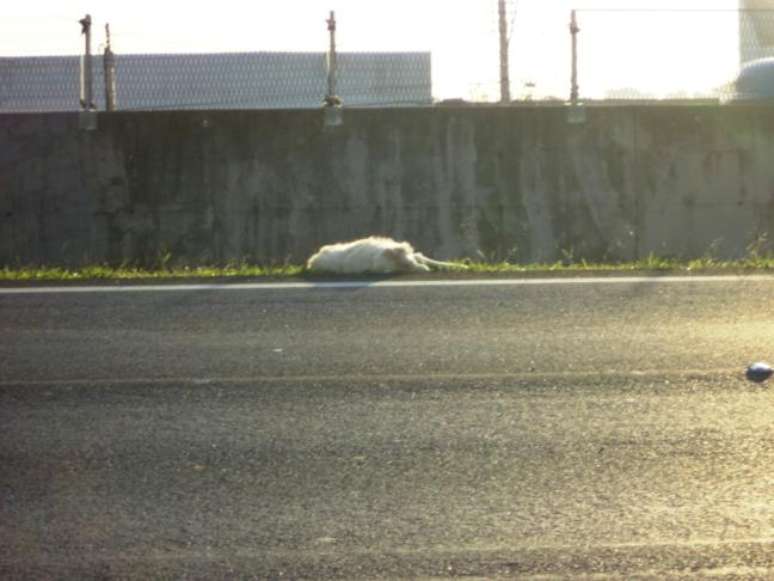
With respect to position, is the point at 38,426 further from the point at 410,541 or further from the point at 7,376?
the point at 410,541

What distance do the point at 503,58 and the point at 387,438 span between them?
10964 mm

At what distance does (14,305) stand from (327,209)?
19.3 feet

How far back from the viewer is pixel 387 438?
627 centimetres

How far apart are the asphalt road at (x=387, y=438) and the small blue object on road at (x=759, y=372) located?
0.11 metres

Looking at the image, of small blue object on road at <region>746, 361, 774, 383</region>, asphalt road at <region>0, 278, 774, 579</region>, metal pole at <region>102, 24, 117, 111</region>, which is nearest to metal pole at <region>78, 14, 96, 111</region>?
metal pole at <region>102, 24, 117, 111</region>

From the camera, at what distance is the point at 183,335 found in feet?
28.1

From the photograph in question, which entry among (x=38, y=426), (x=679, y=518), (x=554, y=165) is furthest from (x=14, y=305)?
(x=554, y=165)

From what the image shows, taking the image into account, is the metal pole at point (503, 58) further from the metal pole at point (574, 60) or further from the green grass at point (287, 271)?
the green grass at point (287, 271)

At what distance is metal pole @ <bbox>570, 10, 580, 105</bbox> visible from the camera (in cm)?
1592

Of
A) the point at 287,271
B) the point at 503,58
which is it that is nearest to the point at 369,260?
the point at 287,271

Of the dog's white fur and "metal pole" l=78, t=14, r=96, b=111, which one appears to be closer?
the dog's white fur

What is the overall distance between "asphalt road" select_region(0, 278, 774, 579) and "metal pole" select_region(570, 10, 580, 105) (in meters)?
6.66

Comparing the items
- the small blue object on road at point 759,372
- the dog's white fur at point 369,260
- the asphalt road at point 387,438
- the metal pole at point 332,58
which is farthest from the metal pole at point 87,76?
the small blue object on road at point 759,372

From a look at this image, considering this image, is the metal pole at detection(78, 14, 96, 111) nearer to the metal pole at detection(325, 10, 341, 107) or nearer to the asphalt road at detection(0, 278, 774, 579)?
the metal pole at detection(325, 10, 341, 107)
